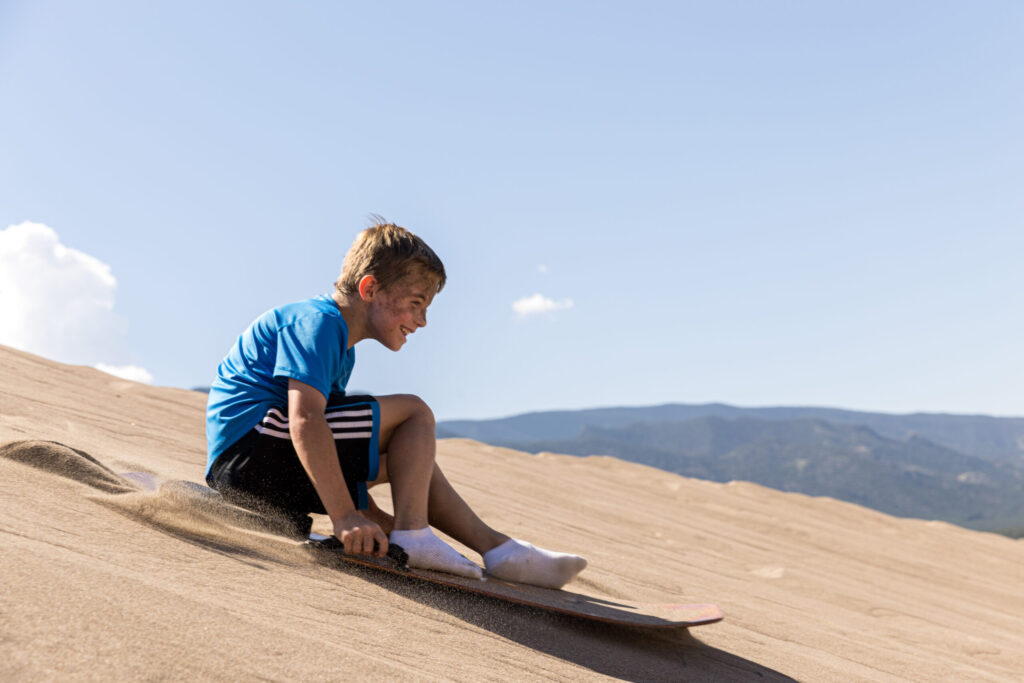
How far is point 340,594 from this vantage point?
1.79 meters

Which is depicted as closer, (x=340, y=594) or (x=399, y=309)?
(x=340, y=594)

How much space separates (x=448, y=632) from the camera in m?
1.79

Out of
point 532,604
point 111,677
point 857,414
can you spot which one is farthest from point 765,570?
point 857,414

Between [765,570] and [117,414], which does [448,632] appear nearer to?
[117,414]

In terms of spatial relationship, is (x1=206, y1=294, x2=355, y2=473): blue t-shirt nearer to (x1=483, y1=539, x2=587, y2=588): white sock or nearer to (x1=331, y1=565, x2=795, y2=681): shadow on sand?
(x1=331, y1=565, x2=795, y2=681): shadow on sand

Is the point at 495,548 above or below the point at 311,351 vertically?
below

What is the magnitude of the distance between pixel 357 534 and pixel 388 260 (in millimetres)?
698

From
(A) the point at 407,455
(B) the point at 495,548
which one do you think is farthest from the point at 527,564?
(A) the point at 407,455

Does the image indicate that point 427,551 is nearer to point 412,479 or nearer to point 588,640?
point 412,479

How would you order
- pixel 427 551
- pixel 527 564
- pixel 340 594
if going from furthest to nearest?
pixel 527 564
pixel 427 551
pixel 340 594

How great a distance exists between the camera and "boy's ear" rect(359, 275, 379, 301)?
2.16 m

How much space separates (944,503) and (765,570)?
7825 centimetres

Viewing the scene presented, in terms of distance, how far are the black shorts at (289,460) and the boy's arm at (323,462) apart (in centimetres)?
8

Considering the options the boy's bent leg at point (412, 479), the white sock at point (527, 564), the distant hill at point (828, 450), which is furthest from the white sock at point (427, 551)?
the distant hill at point (828, 450)
